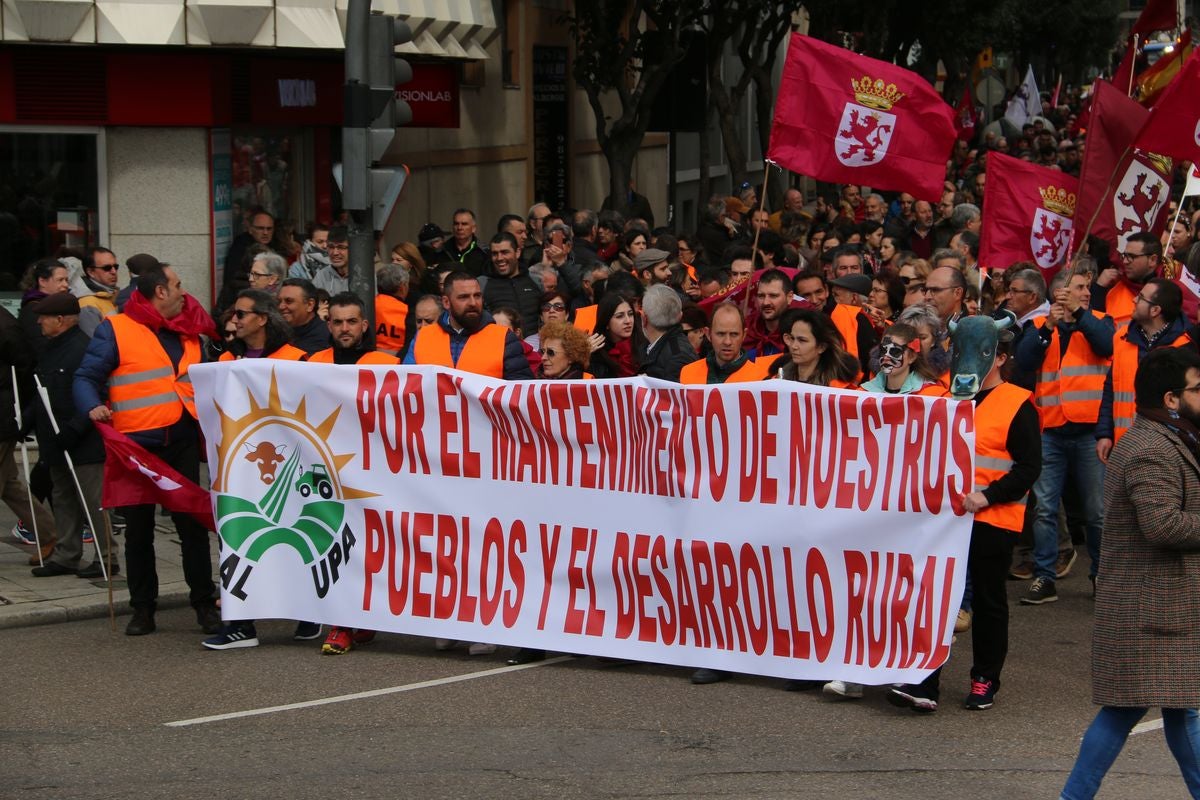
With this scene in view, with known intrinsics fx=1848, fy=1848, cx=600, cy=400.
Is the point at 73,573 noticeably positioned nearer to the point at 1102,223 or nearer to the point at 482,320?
the point at 482,320

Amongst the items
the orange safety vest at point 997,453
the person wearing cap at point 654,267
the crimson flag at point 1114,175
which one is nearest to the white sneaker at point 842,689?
the orange safety vest at point 997,453

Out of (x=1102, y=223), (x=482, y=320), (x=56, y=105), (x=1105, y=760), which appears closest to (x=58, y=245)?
(x=56, y=105)

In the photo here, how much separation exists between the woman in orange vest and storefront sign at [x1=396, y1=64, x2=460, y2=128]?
36.5ft

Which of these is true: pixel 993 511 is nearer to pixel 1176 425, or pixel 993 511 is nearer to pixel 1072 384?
pixel 1176 425

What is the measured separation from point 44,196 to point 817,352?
30.6 ft

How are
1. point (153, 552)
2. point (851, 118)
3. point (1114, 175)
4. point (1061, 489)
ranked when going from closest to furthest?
point (153, 552) → point (1061, 489) → point (1114, 175) → point (851, 118)

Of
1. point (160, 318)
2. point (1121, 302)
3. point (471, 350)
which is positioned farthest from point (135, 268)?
point (1121, 302)

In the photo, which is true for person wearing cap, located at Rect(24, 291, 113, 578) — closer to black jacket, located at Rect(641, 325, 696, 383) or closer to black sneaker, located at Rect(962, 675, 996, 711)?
black jacket, located at Rect(641, 325, 696, 383)

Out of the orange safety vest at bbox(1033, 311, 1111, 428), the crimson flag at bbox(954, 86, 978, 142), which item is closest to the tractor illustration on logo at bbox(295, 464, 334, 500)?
the orange safety vest at bbox(1033, 311, 1111, 428)

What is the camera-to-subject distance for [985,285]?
42.8 ft

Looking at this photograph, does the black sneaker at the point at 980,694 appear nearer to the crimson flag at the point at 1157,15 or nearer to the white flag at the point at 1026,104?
the crimson flag at the point at 1157,15

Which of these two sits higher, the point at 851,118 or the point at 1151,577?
the point at 851,118

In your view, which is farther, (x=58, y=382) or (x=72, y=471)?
(x=58, y=382)

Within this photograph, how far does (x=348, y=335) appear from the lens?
9180mm
